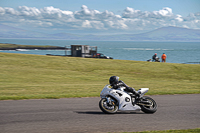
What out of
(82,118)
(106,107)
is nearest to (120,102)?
(106,107)

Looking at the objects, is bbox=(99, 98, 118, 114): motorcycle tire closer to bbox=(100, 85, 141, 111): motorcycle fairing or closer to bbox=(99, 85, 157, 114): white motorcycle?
bbox=(99, 85, 157, 114): white motorcycle

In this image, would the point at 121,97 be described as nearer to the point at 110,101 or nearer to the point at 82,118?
the point at 110,101

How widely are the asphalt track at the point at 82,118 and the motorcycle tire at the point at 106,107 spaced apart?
0.19 metres

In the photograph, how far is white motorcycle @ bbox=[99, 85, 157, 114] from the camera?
31.8 ft

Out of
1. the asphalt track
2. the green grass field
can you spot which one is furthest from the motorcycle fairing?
the green grass field

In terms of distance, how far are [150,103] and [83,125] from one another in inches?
130

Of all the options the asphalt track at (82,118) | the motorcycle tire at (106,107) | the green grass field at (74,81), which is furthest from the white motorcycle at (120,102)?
the green grass field at (74,81)

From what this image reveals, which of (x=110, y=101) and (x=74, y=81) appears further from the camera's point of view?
(x=74, y=81)

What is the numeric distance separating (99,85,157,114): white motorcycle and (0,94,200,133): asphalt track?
0.22m

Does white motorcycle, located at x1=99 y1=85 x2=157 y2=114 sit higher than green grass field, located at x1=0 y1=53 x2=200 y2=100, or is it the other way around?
white motorcycle, located at x1=99 y1=85 x2=157 y2=114

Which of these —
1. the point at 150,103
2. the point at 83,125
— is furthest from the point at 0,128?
the point at 150,103

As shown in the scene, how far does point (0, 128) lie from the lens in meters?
7.41

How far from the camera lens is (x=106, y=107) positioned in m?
9.68

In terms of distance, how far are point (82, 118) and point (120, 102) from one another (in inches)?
64.0
